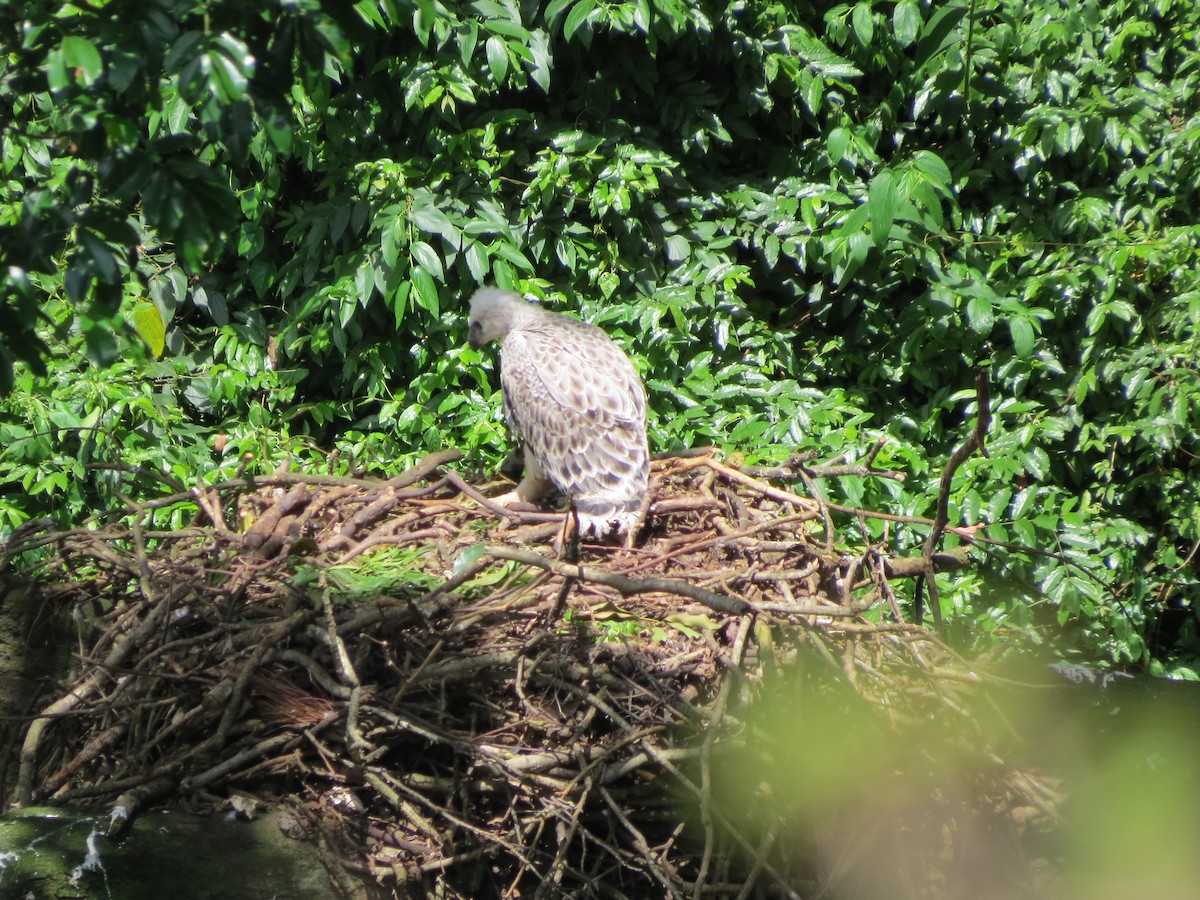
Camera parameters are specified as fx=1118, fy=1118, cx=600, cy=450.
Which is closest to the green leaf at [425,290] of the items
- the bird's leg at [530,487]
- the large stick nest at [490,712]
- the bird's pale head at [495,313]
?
the bird's pale head at [495,313]

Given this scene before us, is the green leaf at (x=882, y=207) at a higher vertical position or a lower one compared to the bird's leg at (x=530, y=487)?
higher

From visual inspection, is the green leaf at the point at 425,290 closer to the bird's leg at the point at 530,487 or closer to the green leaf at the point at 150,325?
the bird's leg at the point at 530,487

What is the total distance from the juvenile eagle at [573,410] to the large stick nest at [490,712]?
694 mm

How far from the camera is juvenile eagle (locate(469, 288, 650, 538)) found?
14.4 ft

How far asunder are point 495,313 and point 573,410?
2.37 feet

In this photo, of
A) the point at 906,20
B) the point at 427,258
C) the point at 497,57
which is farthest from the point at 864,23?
the point at 427,258

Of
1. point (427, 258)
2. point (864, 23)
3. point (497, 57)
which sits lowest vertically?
point (427, 258)

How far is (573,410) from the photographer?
15.3 ft

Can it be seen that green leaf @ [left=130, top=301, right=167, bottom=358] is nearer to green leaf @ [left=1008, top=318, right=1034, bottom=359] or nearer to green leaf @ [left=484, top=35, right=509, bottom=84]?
green leaf @ [left=484, top=35, right=509, bottom=84]

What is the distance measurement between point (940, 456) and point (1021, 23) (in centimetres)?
215

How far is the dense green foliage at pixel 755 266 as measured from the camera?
502 centimetres

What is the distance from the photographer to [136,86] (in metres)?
1.95

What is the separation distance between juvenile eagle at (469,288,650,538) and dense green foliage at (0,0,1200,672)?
0.29m

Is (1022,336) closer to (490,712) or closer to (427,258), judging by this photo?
(427,258)
